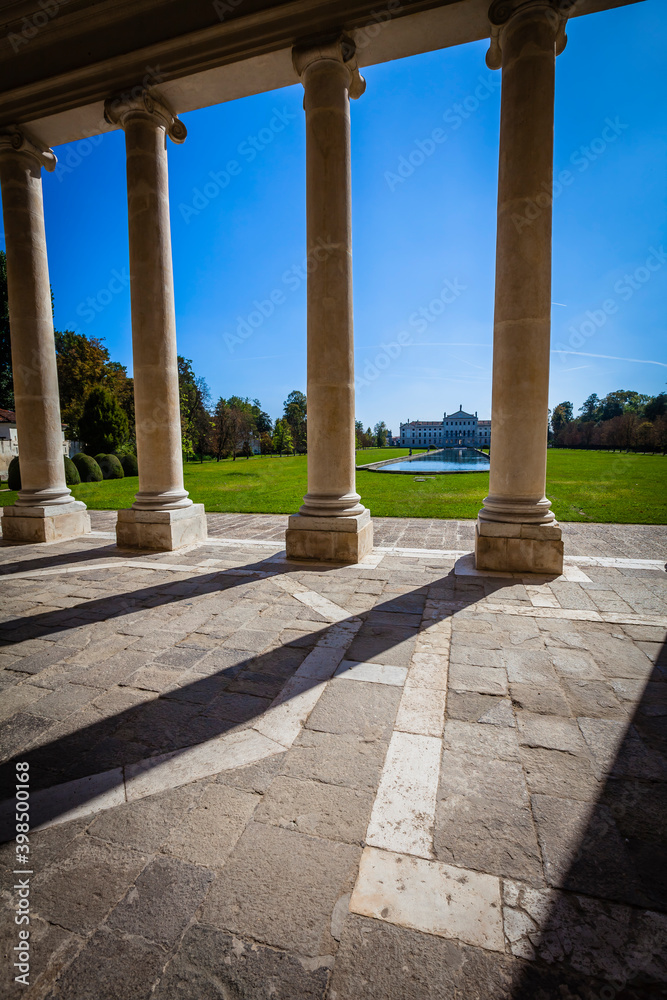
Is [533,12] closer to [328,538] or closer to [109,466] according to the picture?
[328,538]

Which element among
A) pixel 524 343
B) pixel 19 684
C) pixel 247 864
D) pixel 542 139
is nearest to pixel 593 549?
pixel 524 343

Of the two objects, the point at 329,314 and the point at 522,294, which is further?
the point at 329,314

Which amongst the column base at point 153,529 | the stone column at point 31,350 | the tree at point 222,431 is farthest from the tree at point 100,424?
the column base at point 153,529

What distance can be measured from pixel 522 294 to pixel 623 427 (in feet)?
316

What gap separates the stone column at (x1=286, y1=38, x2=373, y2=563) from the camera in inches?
→ 423

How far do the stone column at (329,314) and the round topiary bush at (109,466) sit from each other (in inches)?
1433

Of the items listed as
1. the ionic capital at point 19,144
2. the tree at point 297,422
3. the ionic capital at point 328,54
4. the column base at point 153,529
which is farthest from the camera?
the tree at point 297,422

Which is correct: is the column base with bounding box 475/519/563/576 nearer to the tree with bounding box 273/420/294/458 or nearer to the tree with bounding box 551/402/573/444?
the tree with bounding box 273/420/294/458

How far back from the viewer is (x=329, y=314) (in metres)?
11.2

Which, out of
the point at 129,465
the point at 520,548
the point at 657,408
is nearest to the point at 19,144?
the point at 520,548

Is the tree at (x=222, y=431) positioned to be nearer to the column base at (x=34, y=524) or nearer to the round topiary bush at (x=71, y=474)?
the round topiary bush at (x=71, y=474)

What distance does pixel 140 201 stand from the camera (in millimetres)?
12648

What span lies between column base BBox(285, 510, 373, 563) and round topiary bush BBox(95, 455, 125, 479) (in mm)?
36318

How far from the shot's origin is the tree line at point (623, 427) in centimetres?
8012
